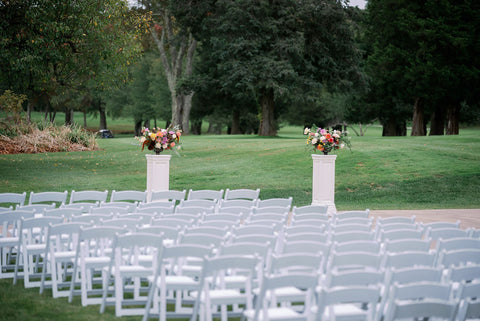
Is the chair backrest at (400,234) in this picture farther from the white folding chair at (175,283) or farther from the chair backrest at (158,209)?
the chair backrest at (158,209)

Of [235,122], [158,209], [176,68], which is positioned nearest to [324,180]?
[158,209]

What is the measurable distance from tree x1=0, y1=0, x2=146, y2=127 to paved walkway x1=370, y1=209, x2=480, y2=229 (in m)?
10.9

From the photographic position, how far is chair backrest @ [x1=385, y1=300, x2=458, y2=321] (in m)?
4.09

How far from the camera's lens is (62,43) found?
17.7m

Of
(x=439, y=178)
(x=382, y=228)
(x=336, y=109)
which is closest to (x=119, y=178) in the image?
(x=439, y=178)

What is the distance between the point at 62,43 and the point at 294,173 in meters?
9.21

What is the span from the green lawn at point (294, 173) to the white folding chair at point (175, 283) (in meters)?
10.3

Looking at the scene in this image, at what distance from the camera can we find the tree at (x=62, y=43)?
55.4ft

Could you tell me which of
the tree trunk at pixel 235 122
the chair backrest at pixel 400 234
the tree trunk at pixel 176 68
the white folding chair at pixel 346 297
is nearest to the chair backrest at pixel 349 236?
the chair backrest at pixel 400 234

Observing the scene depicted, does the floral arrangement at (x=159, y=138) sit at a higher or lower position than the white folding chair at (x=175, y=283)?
higher

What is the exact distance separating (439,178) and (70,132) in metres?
17.4

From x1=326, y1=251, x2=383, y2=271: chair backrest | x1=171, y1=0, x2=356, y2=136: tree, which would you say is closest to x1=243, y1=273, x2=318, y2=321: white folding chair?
x1=326, y1=251, x2=383, y2=271: chair backrest

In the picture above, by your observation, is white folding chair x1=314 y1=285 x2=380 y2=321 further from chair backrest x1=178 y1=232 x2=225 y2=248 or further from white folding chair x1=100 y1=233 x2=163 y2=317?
white folding chair x1=100 y1=233 x2=163 y2=317

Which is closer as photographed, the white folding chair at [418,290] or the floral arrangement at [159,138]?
the white folding chair at [418,290]
